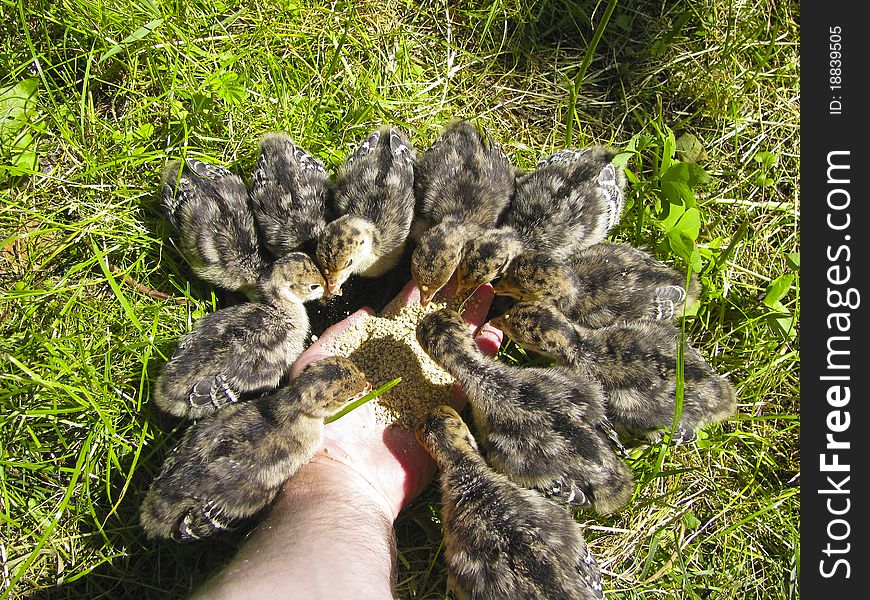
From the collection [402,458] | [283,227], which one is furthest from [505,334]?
[283,227]

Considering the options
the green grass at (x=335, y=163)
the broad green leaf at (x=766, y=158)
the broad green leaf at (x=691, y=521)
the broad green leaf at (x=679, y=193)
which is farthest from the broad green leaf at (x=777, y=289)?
the broad green leaf at (x=691, y=521)

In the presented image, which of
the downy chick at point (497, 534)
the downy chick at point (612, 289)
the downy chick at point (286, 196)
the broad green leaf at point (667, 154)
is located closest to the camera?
the downy chick at point (497, 534)

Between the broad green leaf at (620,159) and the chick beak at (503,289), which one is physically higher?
the broad green leaf at (620,159)

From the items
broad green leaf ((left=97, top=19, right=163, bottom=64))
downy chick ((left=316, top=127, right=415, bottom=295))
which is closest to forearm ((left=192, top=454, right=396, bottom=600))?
downy chick ((left=316, top=127, right=415, bottom=295))

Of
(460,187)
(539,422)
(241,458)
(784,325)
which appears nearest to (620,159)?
(460,187)

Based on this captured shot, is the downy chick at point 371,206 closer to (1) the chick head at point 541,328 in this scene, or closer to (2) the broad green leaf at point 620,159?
(1) the chick head at point 541,328

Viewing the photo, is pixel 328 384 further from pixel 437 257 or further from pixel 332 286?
pixel 437 257
